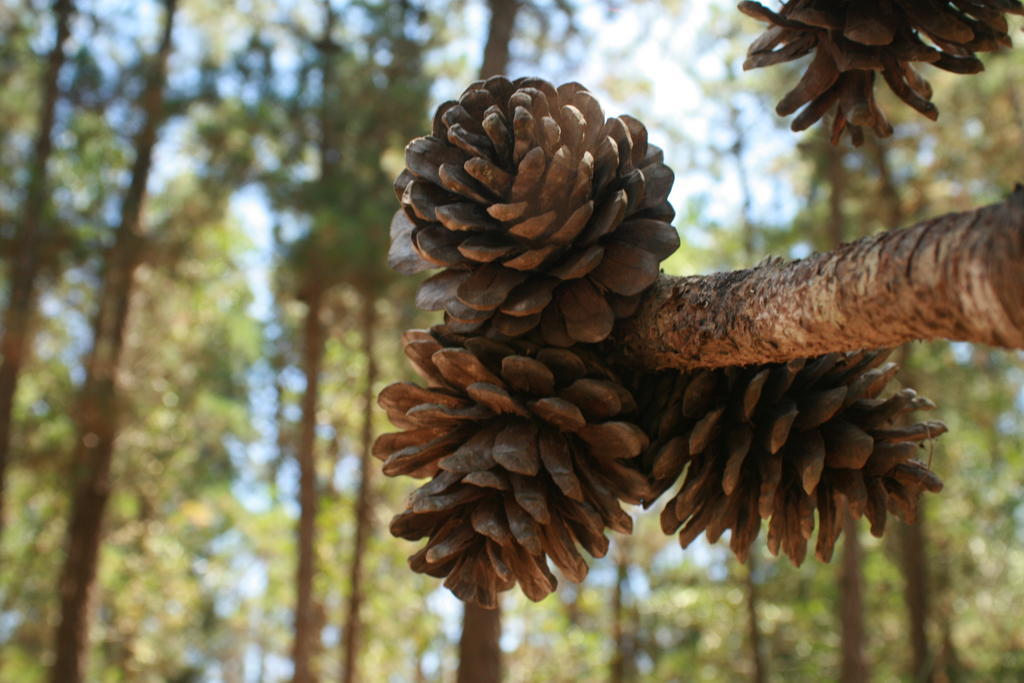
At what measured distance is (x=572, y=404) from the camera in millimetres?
1357

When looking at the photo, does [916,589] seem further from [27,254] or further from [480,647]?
[27,254]

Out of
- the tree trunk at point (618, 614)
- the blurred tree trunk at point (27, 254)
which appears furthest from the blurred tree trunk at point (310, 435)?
the tree trunk at point (618, 614)

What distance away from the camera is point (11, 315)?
28.5ft

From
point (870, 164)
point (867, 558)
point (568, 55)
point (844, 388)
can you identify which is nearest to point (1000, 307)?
point (844, 388)

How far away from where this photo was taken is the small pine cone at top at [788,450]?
135cm

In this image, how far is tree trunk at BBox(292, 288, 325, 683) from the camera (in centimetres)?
1000

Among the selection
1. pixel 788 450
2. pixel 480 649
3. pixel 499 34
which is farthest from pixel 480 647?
pixel 788 450

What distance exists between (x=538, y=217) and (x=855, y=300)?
0.50 meters

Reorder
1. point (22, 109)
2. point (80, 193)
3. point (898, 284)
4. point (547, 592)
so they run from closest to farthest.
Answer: point (898, 284) < point (547, 592) < point (80, 193) < point (22, 109)

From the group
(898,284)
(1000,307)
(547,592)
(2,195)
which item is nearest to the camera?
(1000,307)

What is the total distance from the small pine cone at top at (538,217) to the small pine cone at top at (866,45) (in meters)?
0.35

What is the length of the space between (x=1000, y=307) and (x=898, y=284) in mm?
136

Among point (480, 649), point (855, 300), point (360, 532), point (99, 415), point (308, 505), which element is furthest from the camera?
point (360, 532)

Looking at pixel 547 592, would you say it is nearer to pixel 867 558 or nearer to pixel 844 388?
pixel 844 388
